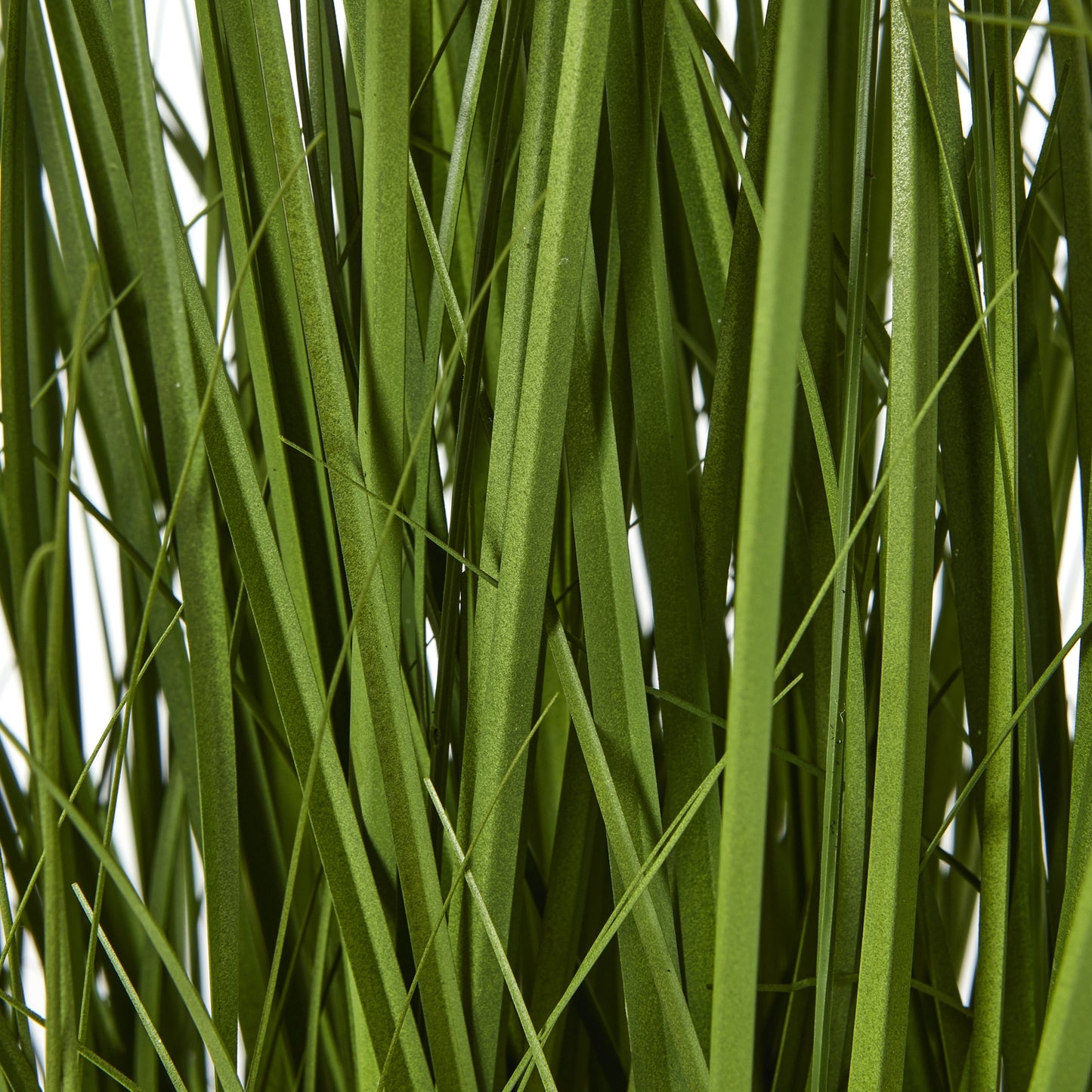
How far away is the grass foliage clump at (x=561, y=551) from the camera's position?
10cm

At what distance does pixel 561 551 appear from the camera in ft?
0.56

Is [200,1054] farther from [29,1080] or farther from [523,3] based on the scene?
[523,3]

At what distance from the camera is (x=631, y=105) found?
0.13m

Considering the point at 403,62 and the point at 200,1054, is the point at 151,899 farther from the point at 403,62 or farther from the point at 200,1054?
the point at 403,62

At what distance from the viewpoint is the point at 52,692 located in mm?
85

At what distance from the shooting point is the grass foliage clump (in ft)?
0.34

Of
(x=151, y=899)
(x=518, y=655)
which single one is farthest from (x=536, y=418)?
(x=151, y=899)

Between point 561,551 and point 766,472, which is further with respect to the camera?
point 561,551

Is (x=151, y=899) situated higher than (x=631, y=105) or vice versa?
(x=631, y=105)

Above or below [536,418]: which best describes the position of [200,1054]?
below

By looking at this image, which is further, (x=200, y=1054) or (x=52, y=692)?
(x=200, y=1054)

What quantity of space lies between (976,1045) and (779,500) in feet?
0.29

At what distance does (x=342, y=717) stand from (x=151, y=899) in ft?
0.22

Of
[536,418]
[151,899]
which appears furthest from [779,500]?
[151,899]
